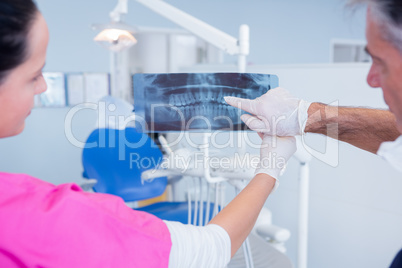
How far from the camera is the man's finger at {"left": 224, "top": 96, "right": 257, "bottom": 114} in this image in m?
1.00

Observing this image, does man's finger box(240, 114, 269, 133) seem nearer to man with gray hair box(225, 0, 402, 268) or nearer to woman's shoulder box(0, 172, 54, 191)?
man with gray hair box(225, 0, 402, 268)

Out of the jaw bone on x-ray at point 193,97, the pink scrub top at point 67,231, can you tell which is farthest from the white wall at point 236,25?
the pink scrub top at point 67,231

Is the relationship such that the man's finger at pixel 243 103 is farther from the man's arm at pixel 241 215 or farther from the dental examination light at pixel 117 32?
the dental examination light at pixel 117 32

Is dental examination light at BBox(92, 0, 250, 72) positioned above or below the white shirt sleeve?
above

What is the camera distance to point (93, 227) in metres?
0.62

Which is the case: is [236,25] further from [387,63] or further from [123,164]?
[387,63]

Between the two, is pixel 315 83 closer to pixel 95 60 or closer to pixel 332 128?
pixel 332 128

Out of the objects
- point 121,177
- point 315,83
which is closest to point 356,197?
point 315,83

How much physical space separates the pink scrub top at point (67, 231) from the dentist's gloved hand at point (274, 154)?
0.33 metres

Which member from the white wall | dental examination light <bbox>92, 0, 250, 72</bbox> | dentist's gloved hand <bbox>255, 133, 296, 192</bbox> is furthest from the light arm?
the white wall

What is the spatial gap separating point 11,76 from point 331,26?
561 cm

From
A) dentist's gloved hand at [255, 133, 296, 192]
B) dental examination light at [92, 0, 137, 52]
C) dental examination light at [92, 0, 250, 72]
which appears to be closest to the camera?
dentist's gloved hand at [255, 133, 296, 192]

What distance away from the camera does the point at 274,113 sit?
3.27ft

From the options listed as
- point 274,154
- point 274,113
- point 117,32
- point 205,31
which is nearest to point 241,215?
point 274,154
